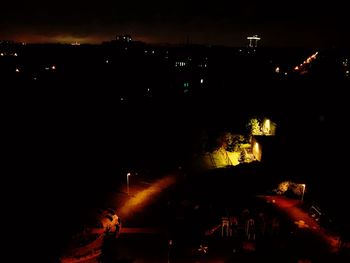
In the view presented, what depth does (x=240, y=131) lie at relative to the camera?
29500 mm

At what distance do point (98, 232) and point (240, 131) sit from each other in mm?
16959

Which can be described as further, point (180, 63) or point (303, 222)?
point (180, 63)

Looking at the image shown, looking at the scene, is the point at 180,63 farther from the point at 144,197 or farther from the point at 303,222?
the point at 303,222

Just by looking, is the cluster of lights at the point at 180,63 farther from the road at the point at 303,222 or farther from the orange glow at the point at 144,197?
the road at the point at 303,222

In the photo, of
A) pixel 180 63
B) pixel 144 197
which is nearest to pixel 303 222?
pixel 144 197

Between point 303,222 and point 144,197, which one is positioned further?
point 144,197

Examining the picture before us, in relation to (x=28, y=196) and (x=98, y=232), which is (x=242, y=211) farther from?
(x=28, y=196)

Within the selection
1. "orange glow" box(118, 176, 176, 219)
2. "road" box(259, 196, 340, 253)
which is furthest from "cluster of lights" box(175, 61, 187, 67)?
"road" box(259, 196, 340, 253)

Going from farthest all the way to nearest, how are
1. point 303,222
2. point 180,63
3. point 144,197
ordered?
point 180,63 < point 144,197 < point 303,222

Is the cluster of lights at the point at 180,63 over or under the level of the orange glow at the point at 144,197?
over

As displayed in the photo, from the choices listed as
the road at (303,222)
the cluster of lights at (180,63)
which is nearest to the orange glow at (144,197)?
the road at (303,222)

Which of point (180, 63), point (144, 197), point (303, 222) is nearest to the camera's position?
point (303, 222)

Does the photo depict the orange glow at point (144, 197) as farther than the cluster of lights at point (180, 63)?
No

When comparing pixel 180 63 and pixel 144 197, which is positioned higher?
pixel 180 63
